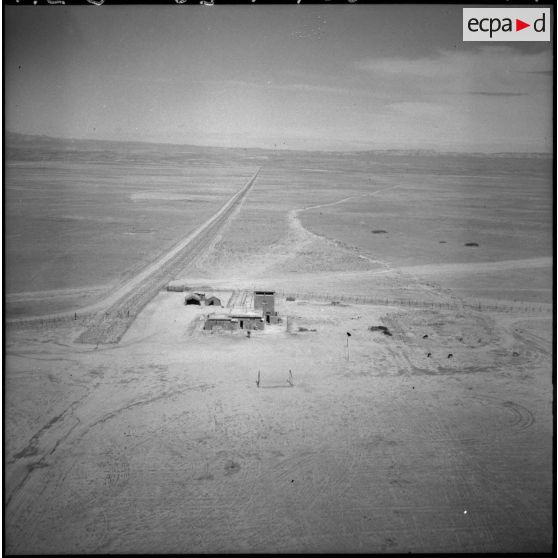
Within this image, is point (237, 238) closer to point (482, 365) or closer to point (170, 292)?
point (170, 292)

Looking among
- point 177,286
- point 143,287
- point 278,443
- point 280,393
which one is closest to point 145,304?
point 143,287

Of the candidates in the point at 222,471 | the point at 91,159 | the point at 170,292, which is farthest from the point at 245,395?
the point at 91,159

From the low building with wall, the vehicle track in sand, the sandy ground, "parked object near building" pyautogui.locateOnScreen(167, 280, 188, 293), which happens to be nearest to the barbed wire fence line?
the vehicle track in sand

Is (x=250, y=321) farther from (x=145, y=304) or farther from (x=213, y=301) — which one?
(x=145, y=304)

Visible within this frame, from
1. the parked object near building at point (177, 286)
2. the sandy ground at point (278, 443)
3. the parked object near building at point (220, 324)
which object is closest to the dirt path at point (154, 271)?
the parked object near building at point (177, 286)

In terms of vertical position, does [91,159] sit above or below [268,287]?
above
